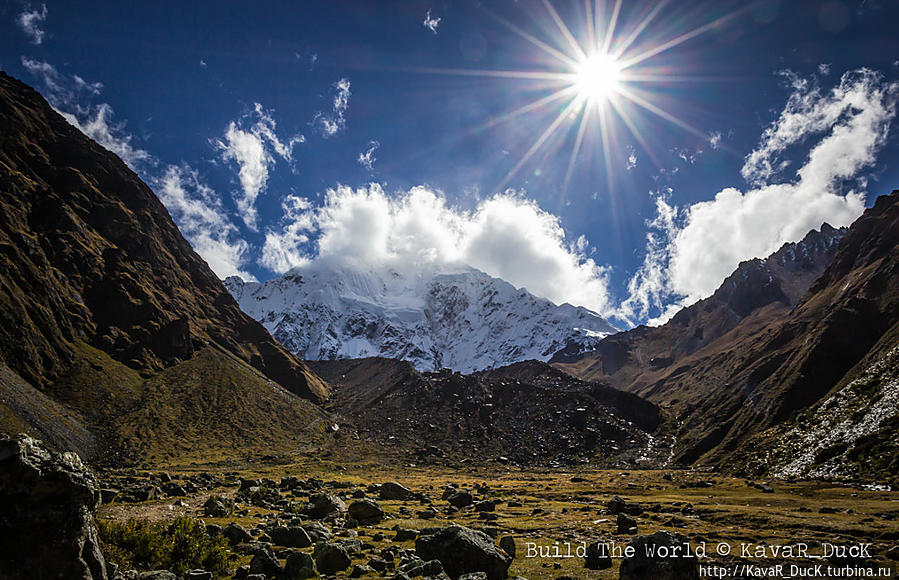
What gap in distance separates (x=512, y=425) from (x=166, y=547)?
158311 mm

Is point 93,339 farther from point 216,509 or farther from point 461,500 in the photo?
point 461,500

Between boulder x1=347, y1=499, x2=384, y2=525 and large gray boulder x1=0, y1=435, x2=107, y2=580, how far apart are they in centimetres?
2926

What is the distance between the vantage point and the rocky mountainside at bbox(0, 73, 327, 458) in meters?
111

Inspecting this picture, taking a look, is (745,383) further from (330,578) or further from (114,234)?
(114,234)

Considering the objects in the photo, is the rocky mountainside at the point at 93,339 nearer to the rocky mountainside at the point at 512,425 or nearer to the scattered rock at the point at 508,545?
the rocky mountainside at the point at 512,425

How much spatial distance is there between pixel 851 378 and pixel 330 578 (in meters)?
140

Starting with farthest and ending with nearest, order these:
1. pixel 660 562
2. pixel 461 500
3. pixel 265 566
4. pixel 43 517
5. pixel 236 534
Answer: pixel 461 500
pixel 236 534
pixel 265 566
pixel 660 562
pixel 43 517

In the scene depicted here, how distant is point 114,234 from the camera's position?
187750mm

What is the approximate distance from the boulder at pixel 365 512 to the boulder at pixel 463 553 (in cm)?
1851

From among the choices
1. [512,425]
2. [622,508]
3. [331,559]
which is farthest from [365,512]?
[512,425]

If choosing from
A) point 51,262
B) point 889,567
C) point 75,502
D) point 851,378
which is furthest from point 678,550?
point 51,262

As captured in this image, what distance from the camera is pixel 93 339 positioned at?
145 metres

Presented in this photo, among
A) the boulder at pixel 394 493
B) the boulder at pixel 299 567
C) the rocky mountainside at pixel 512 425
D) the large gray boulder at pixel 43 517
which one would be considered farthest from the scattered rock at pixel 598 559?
the rocky mountainside at pixel 512 425

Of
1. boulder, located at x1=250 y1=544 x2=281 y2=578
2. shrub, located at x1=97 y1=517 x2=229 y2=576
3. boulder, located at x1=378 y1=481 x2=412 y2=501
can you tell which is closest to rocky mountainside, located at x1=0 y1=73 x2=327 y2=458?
boulder, located at x1=378 y1=481 x2=412 y2=501
